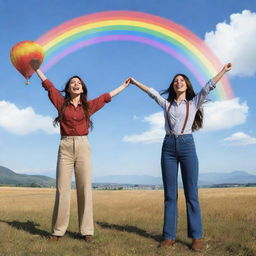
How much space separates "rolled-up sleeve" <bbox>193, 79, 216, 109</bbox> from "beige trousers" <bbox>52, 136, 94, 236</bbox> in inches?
96.3

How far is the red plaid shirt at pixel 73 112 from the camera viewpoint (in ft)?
26.0

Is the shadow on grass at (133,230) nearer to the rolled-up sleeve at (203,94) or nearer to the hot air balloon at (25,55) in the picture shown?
the rolled-up sleeve at (203,94)

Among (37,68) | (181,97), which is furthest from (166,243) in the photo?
(37,68)

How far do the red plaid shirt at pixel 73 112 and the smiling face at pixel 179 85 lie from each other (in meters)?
1.52

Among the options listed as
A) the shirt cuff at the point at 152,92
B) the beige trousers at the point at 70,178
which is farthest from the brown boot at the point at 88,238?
the shirt cuff at the point at 152,92

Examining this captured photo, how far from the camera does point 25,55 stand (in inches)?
353

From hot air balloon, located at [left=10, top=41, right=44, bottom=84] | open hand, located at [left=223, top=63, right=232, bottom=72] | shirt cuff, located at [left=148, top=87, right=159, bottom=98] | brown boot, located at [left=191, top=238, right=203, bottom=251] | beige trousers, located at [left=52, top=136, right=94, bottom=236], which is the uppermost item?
hot air balloon, located at [left=10, top=41, right=44, bottom=84]

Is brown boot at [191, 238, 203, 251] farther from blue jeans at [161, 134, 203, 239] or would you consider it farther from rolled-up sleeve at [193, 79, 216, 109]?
rolled-up sleeve at [193, 79, 216, 109]

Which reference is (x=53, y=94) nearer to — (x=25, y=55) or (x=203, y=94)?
(x=25, y=55)

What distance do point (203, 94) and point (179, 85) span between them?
0.53 m

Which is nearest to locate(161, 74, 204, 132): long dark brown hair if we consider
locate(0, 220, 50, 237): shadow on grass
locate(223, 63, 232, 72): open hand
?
locate(223, 63, 232, 72): open hand

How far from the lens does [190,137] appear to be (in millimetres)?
7562

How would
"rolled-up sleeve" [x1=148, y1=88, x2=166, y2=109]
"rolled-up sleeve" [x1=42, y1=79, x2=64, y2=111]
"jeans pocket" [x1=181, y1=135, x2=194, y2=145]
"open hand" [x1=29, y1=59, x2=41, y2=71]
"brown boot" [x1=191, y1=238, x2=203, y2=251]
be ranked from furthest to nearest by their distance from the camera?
1. "open hand" [x1=29, y1=59, x2=41, y2=71]
2. "rolled-up sleeve" [x1=42, y1=79, x2=64, y2=111]
3. "rolled-up sleeve" [x1=148, y1=88, x2=166, y2=109]
4. "jeans pocket" [x1=181, y1=135, x2=194, y2=145]
5. "brown boot" [x1=191, y1=238, x2=203, y2=251]

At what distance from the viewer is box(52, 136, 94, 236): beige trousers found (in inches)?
311
